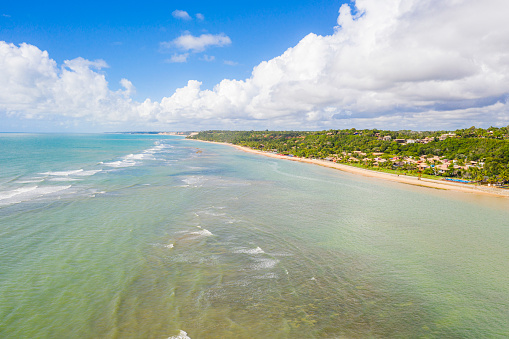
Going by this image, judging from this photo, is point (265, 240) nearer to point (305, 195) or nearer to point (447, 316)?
point (447, 316)

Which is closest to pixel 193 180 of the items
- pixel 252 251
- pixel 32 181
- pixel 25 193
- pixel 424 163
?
pixel 25 193

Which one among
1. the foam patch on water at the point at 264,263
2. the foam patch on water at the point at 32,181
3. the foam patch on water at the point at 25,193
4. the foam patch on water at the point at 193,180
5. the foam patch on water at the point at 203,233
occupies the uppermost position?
the foam patch on water at the point at 25,193

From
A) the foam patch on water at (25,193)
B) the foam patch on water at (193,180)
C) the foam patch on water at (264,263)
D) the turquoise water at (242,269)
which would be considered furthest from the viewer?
the foam patch on water at (193,180)

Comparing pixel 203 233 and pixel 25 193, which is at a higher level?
pixel 25 193

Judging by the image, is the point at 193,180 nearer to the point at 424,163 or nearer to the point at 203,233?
the point at 203,233

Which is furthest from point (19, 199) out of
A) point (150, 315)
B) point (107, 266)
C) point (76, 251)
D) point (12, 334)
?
point (150, 315)

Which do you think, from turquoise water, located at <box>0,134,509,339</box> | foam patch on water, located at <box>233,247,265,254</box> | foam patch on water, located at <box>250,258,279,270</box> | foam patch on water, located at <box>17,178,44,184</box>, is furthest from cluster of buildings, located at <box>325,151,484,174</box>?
foam patch on water, located at <box>17,178,44,184</box>

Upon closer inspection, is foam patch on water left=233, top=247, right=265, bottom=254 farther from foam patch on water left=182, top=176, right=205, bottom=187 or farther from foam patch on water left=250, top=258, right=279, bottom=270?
foam patch on water left=182, top=176, right=205, bottom=187

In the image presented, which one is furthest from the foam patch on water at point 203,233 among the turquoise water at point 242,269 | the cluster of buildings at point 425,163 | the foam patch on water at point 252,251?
the cluster of buildings at point 425,163

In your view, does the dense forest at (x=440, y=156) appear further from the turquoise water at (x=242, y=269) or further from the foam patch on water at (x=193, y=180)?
the foam patch on water at (x=193, y=180)
